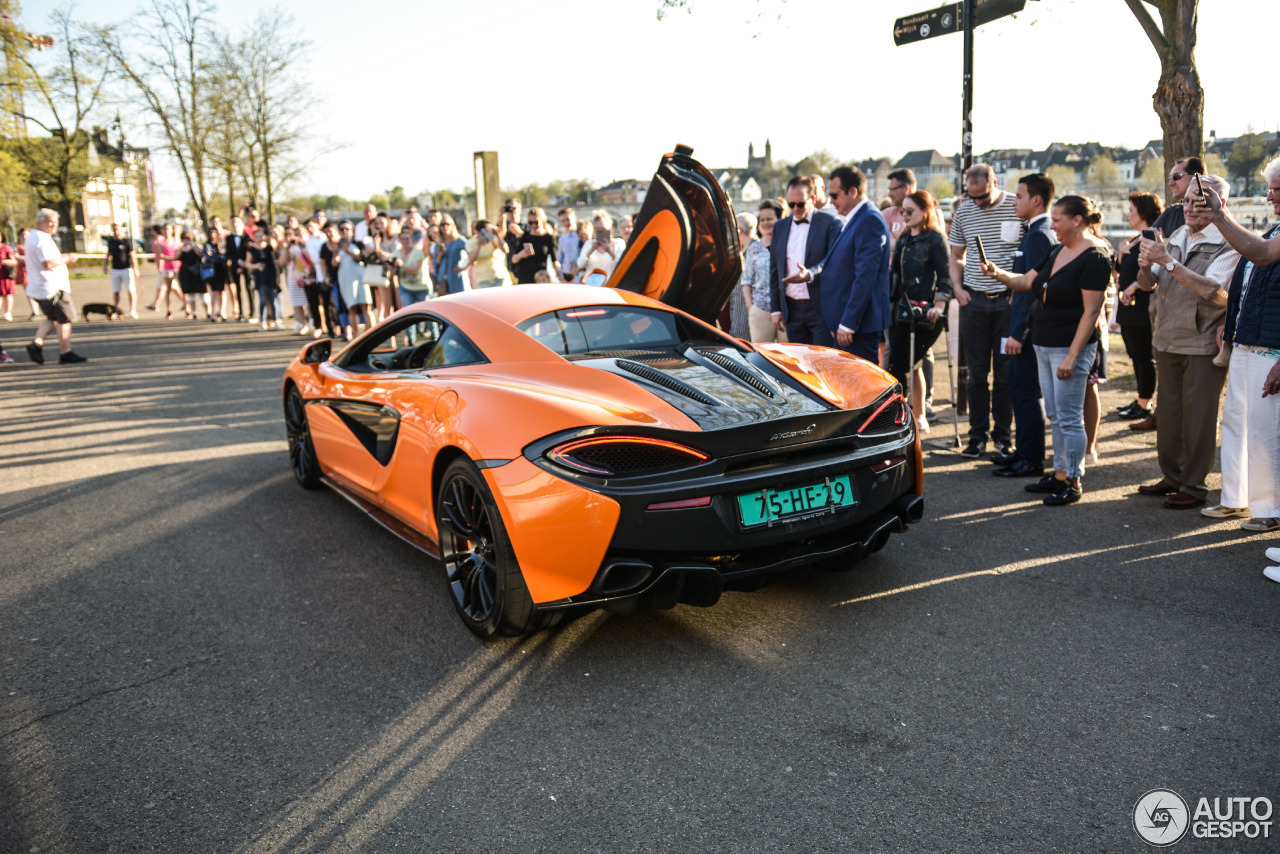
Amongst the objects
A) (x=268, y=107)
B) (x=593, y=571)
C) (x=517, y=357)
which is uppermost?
(x=268, y=107)

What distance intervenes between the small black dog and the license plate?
2130 centimetres

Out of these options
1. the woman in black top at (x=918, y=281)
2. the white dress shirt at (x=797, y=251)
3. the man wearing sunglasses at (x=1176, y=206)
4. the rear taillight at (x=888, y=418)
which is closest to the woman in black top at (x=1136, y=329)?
the man wearing sunglasses at (x=1176, y=206)

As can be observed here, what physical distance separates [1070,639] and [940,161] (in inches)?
5910

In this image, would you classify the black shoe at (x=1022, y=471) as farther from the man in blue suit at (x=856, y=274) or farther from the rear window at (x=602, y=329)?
the rear window at (x=602, y=329)

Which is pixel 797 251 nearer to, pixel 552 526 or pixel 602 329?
pixel 602 329

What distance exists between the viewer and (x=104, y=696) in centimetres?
330

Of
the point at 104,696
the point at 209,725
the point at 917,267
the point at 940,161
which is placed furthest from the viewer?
the point at 940,161

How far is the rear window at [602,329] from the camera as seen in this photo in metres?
4.15

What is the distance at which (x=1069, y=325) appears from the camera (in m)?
5.32

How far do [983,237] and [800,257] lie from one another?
138 centimetres

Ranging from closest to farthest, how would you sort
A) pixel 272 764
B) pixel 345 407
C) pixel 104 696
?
pixel 272 764 < pixel 104 696 < pixel 345 407

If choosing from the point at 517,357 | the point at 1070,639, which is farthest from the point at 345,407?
the point at 1070,639

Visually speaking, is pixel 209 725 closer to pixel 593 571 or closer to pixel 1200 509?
pixel 593 571

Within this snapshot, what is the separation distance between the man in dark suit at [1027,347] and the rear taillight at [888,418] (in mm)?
2377
